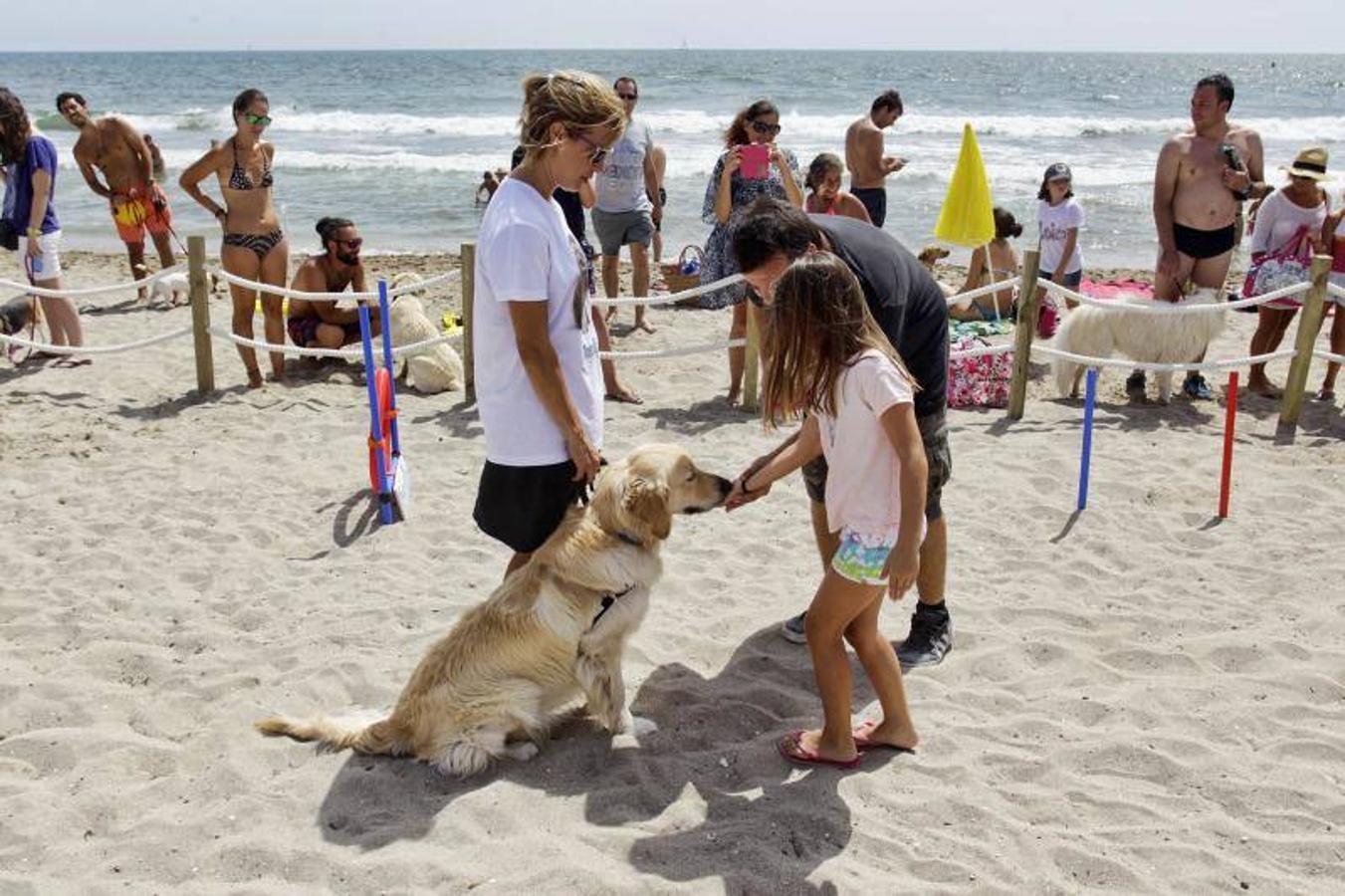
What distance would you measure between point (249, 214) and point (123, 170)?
390 centimetres

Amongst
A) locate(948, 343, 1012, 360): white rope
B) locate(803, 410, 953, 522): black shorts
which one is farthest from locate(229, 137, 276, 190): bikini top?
locate(803, 410, 953, 522): black shorts

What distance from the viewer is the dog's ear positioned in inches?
137

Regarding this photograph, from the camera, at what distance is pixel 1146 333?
26.6ft

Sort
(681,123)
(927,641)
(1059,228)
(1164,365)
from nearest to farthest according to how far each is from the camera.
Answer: (927,641) < (1164,365) < (1059,228) < (681,123)

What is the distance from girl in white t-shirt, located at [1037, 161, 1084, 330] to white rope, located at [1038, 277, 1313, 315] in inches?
58.4

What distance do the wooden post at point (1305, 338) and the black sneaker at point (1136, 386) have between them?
0.96 meters

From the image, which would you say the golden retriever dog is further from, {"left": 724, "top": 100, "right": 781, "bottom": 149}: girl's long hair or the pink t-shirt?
{"left": 724, "top": 100, "right": 781, "bottom": 149}: girl's long hair

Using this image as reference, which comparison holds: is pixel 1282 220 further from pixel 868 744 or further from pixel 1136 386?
pixel 868 744

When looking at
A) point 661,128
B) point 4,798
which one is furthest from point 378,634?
point 661,128

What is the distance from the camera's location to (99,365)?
8945 millimetres

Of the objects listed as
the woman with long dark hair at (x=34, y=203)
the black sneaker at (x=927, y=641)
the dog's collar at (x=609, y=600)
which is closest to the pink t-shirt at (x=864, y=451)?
the dog's collar at (x=609, y=600)

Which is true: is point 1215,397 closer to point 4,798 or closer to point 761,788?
point 761,788

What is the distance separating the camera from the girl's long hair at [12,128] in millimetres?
8195

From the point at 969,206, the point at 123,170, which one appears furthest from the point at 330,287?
the point at 969,206
